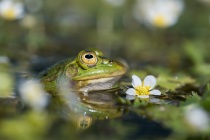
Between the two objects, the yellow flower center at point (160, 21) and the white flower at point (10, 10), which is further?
the yellow flower center at point (160, 21)

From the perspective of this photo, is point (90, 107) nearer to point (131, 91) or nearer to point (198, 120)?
point (131, 91)

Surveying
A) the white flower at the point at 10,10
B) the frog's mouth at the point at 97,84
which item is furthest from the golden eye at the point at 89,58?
the white flower at the point at 10,10

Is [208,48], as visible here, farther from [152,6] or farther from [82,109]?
[82,109]

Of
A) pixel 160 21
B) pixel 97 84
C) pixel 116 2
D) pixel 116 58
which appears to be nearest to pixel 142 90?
pixel 97 84

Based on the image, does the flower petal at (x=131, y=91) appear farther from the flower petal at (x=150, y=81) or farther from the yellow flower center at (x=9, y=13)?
the yellow flower center at (x=9, y=13)

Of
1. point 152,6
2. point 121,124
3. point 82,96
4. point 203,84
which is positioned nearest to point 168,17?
point 152,6

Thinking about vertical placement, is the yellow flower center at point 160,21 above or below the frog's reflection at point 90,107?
above
